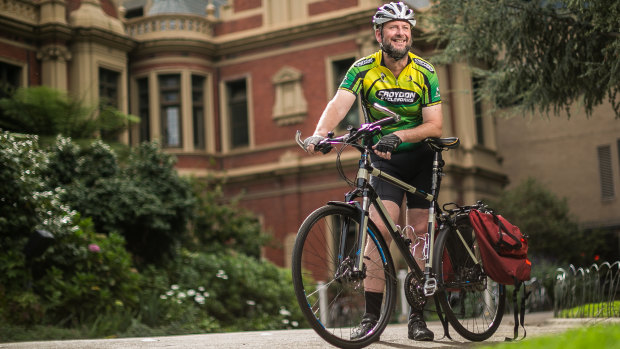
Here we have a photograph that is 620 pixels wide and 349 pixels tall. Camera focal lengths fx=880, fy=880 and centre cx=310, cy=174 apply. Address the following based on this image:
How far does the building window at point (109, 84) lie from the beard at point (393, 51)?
66.2ft

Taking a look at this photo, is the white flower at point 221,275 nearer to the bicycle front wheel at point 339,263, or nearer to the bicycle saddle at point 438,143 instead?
the bicycle saddle at point 438,143

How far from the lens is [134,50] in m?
26.2

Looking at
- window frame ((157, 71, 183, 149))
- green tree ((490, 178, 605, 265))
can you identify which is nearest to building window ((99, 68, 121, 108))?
window frame ((157, 71, 183, 149))

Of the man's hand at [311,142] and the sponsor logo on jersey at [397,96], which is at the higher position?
the sponsor logo on jersey at [397,96]

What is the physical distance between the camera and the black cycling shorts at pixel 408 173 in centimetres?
546

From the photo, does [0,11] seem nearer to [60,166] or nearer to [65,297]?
[60,166]

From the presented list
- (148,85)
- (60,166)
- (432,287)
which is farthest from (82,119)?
(432,287)

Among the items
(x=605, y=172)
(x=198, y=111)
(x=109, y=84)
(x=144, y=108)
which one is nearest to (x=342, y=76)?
(x=198, y=111)

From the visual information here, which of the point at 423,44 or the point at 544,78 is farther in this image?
the point at 423,44

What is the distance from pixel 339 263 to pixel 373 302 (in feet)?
1.16

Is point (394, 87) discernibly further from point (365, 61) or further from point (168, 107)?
point (168, 107)

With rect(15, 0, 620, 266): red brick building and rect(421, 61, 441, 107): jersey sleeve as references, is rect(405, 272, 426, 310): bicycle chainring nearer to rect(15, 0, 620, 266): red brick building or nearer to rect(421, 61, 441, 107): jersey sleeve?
rect(421, 61, 441, 107): jersey sleeve

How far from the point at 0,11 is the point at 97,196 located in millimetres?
10531

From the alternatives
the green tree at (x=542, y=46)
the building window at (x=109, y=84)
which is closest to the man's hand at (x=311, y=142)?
the green tree at (x=542, y=46)
